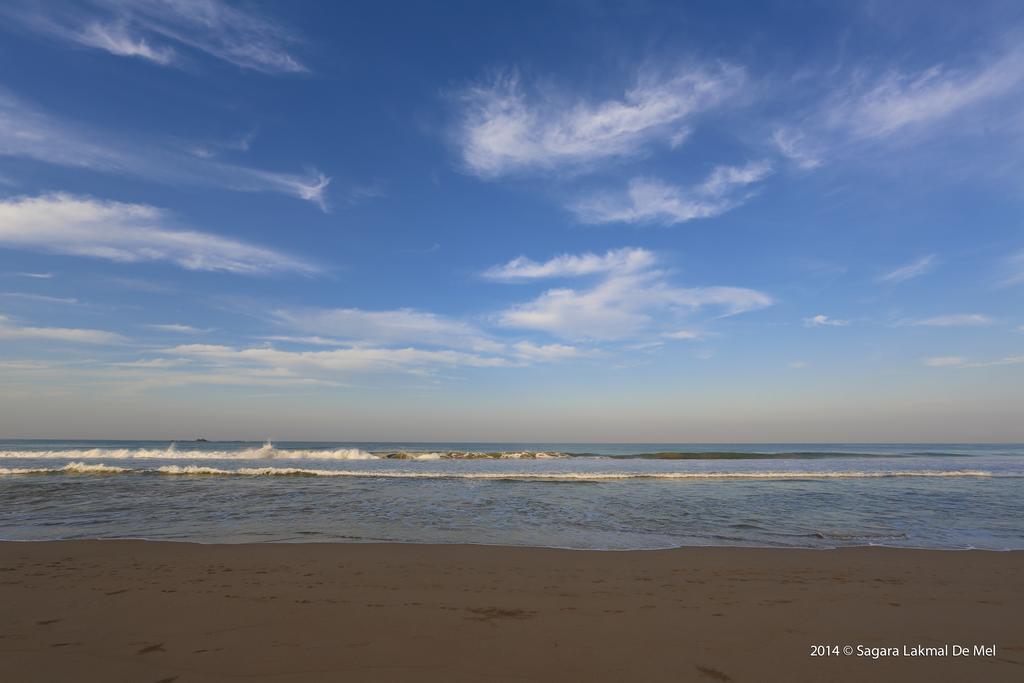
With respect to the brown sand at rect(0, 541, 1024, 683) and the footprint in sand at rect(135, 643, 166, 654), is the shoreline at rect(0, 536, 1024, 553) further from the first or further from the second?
the footprint in sand at rect(135, 643, 166, 654)

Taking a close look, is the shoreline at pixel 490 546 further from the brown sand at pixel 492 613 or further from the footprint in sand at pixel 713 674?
the footprint in sand at pixel 713 674

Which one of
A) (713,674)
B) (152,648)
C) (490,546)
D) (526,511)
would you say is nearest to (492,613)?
(713,674)

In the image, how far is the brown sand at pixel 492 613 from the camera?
4.40 meters

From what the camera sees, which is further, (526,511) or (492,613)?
(526,511)

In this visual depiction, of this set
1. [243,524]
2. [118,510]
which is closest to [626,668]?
[243,524]

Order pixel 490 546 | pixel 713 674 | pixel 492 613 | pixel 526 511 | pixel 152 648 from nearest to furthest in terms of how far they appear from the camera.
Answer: pixel 713 674 < pixel 152 648 < pixel 492 613 < pixel 490 546 < pixel 526 511

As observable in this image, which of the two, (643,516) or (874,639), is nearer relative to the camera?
(874,639)

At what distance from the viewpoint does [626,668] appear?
436 cm

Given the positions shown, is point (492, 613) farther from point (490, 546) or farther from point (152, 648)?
point (490, 546)

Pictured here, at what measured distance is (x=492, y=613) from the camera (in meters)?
5.80

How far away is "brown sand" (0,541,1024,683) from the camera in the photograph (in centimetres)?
440

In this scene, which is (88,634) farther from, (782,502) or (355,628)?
(782,502)

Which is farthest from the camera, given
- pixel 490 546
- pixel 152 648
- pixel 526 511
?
pixel 526 511

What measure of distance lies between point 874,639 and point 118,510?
16.7 metres
